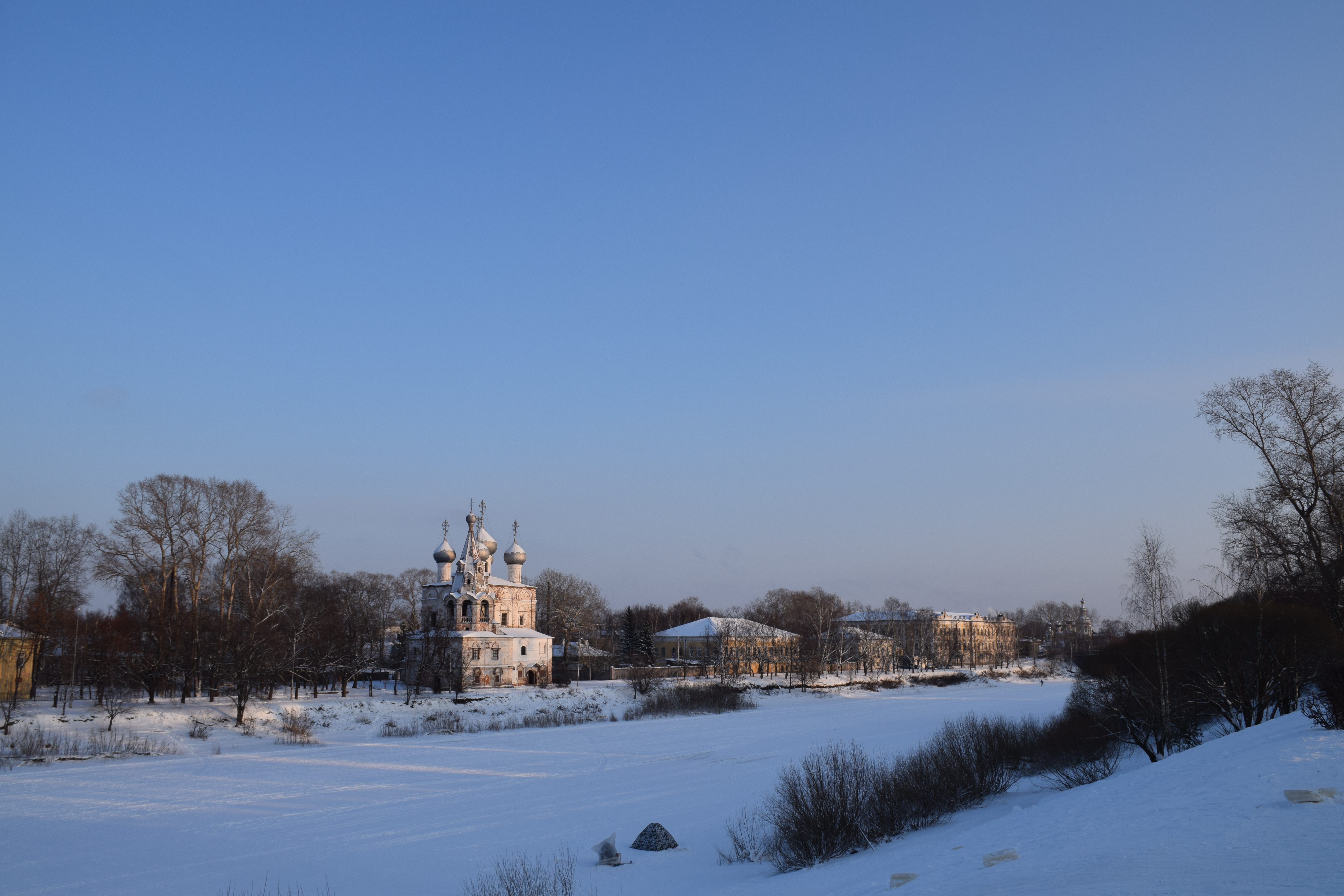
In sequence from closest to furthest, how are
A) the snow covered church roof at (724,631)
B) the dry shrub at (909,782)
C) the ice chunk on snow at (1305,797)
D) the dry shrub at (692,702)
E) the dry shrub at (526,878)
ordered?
the ice chunk on snow at (1305,797)
the dry shrub at (526,878)
the dry shrub at (909,782)
the dry shrub at (692,702)
the snow covered church roof at (724,631)

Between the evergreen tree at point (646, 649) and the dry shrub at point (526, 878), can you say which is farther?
the evergreen tree at point (646, 649)

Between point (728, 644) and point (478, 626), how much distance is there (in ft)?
95.6

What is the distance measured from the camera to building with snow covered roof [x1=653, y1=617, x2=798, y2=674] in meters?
85.5

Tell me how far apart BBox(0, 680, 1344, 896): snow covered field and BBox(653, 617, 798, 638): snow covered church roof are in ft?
157

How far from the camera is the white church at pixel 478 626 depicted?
2254 inches

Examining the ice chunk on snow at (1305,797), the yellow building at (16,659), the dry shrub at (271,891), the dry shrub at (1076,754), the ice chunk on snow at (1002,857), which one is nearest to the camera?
the ice chunk on snow at (1305,797)

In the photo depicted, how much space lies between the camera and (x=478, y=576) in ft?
210

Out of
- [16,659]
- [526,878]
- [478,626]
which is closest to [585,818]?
[526,878]

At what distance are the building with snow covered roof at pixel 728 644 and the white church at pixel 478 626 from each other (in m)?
19.8

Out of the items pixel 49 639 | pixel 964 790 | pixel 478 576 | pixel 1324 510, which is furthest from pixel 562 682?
pixel 1324 510

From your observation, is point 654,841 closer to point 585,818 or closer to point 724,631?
point 585,818

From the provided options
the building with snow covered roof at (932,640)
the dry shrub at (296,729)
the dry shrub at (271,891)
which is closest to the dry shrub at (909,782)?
the dry shrub at (271,891)

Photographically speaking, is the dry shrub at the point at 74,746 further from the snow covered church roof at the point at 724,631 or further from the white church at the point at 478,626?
the snow covered church roof at the point at 724,631

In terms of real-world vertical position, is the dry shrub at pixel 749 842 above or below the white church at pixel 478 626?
below
